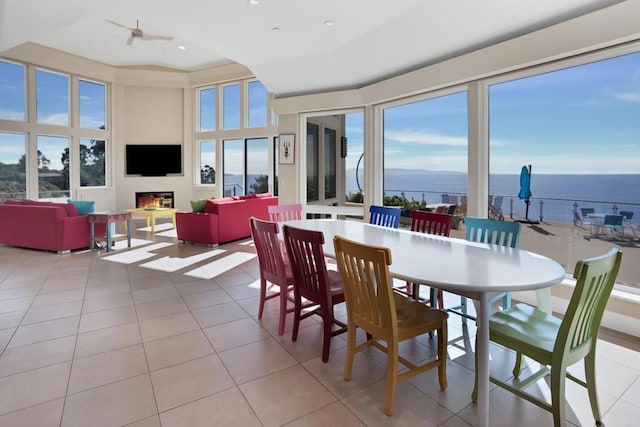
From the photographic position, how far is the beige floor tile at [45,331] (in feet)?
9.48

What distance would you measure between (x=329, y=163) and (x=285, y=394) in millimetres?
4816

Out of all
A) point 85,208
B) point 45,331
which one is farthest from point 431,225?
point 85,208

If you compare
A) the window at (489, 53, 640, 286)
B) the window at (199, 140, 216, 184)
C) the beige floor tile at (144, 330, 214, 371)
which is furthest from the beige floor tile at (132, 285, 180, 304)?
the window at (199, 140, 216, 184)

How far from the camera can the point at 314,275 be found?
Answer: 8.75 feet

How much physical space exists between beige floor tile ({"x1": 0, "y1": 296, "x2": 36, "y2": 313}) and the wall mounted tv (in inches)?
257

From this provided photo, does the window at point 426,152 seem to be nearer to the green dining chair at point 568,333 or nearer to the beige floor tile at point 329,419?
the green dining chair at point 568,333

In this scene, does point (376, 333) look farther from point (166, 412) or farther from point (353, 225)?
point (353, 225)

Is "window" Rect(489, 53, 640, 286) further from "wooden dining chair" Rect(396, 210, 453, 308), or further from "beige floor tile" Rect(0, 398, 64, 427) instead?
"beige floor tile" Rect(0, 398, 64, 427)

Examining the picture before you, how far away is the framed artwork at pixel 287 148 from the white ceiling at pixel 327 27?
116 centimetres

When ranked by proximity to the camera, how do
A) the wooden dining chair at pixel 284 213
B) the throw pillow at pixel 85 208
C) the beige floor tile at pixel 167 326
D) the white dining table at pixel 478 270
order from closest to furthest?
the white dining table at pixel 478 270 → the beige floor tile at pixel 167 326 → the wooden dining chair at pixel 284 213 → the throw pillow at pixel 85 208

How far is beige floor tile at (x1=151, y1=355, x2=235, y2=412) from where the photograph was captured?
7.09ft

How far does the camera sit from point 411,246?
2754mm

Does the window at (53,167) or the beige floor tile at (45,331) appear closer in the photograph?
the beige floor tile at (45,331)

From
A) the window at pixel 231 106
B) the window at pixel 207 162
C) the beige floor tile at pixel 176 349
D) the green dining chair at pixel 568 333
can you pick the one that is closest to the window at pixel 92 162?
the window at pixel 207 162
